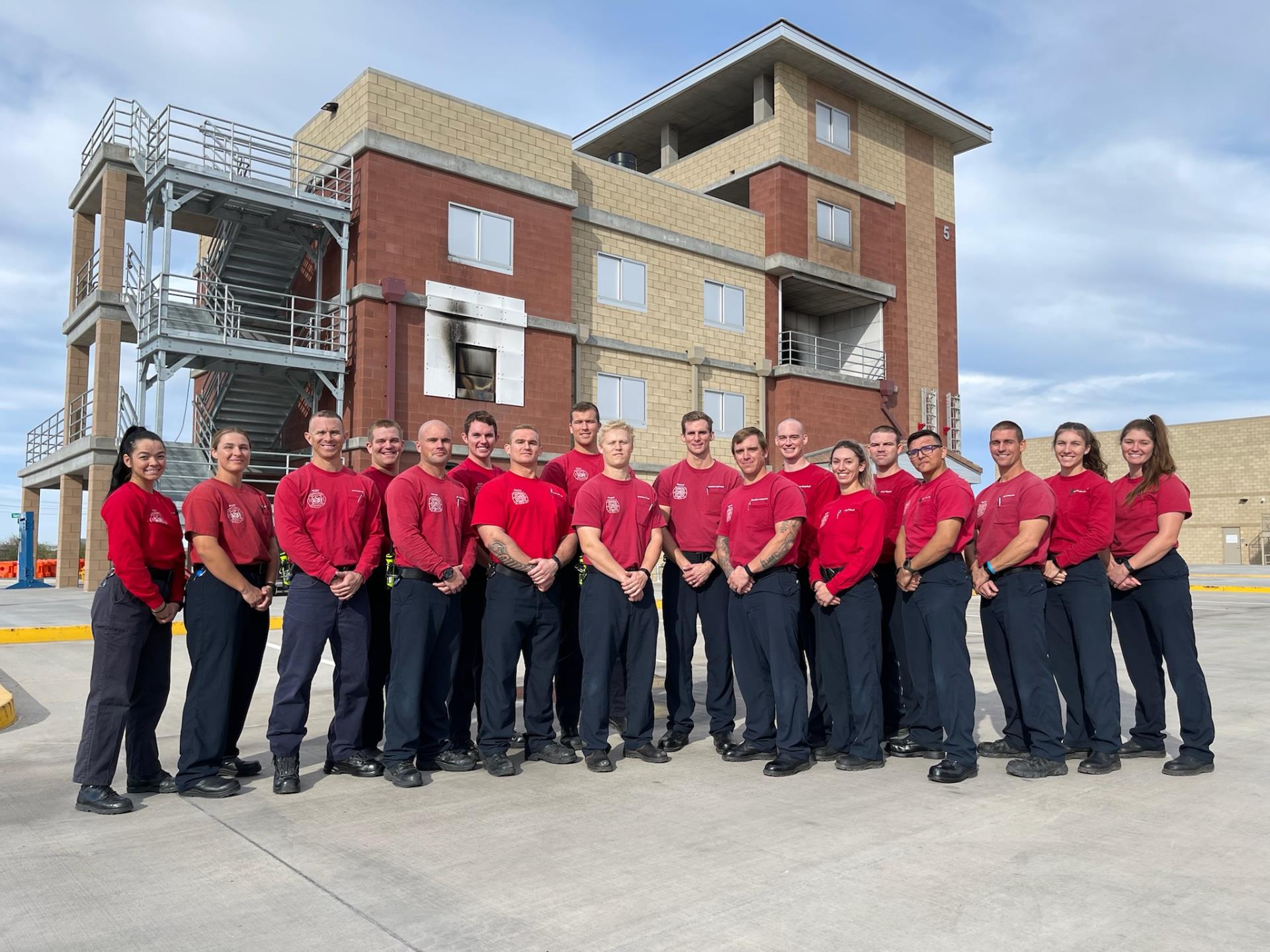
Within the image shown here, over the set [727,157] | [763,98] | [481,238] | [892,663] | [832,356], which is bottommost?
[892,663]

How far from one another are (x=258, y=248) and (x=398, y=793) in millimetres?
20058

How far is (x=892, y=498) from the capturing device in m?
6.94

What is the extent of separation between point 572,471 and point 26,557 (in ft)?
84.1

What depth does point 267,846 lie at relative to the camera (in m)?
4.35

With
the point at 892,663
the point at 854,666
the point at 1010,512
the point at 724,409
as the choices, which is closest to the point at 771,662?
the point at 854,666

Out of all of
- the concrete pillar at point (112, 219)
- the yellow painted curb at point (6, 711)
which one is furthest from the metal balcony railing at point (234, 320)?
the yellow painted curb at point (6, 711)

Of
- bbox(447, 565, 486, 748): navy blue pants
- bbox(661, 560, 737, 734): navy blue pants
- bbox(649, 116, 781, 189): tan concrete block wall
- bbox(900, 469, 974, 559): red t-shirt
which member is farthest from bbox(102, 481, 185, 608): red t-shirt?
bbox(649, 116, 781, 189): tan concrete block wall

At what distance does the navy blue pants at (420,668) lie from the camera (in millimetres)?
5678

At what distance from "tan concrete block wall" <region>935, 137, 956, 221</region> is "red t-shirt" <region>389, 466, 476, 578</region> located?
3013 centimetres

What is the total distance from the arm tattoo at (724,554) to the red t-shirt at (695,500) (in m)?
0.17

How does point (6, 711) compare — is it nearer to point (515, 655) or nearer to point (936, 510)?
point (515, 655)

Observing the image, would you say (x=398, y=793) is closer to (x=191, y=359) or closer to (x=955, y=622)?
(x=955, y=622)

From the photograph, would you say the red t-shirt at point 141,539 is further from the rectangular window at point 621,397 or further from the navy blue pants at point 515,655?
the rectangular window at point 621,397

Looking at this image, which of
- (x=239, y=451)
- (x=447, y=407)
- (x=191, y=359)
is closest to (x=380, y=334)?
(x=447, y=407)
